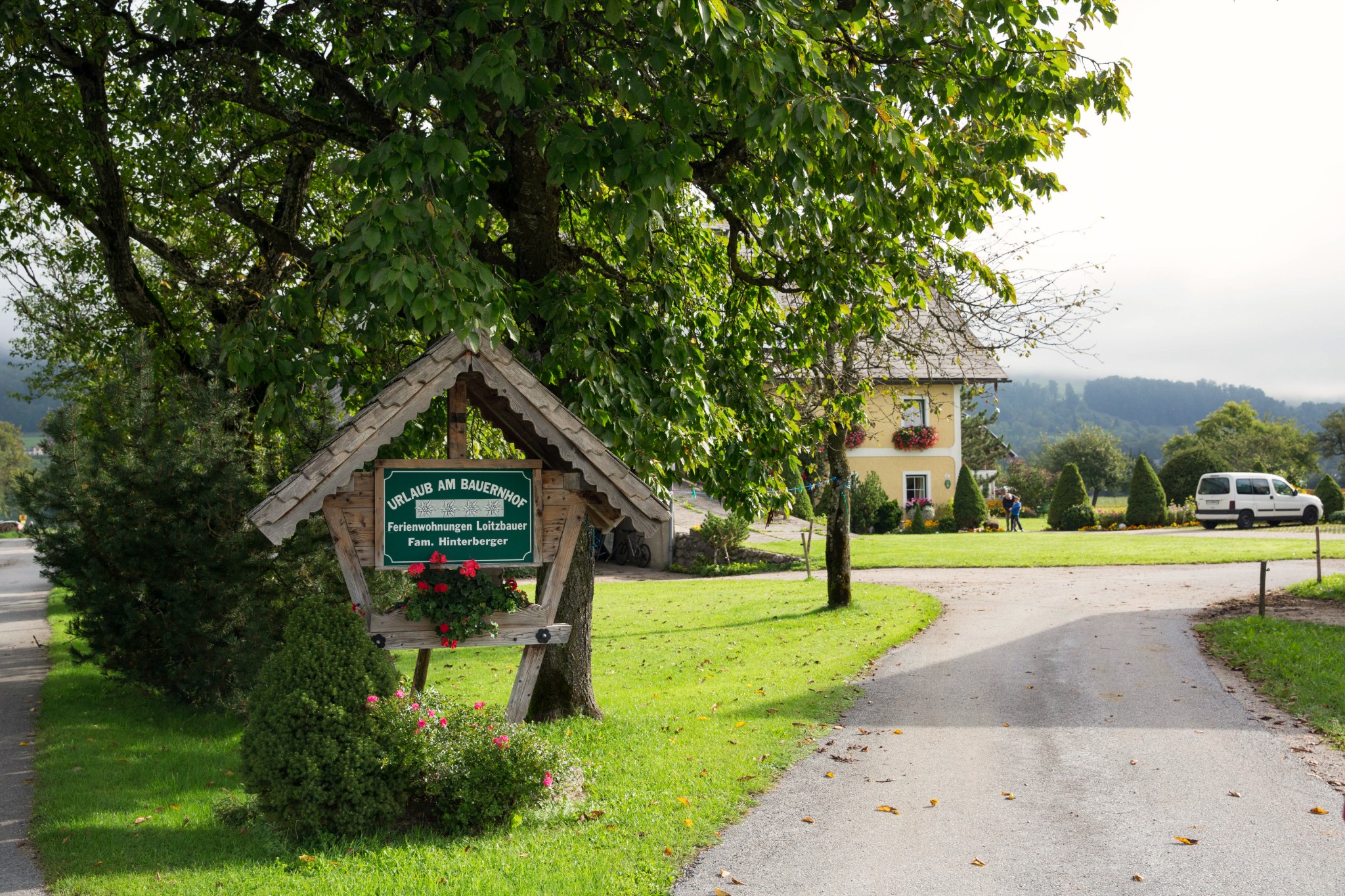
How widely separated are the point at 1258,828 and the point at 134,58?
38.9 ft

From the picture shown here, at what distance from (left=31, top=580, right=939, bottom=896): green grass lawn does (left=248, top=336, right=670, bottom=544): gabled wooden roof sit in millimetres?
1916

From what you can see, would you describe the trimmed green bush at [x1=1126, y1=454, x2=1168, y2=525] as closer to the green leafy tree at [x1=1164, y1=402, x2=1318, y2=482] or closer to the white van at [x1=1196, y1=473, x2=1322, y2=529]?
the white van at [x1=1196, y1=473, x2=1322, y2=529]

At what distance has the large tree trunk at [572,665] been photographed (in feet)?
28.8

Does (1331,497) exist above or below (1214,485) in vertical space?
below

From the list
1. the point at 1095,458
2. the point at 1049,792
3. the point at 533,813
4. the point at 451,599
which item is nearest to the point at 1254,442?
the point at 1095,458

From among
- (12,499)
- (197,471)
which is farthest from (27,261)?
(197,471)

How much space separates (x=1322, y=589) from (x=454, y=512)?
50.4ft

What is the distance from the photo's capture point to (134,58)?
969 cm

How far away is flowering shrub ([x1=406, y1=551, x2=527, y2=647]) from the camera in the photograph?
659 centimetres

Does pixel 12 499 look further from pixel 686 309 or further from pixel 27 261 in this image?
pixel 686 309

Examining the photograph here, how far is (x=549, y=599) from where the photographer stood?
7.11m

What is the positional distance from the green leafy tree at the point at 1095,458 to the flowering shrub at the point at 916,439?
139ft

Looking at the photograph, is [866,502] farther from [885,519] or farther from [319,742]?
[319,742]

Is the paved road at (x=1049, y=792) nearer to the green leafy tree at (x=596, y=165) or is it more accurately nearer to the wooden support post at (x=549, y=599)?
the wooden support post at (x=549, y=599)
